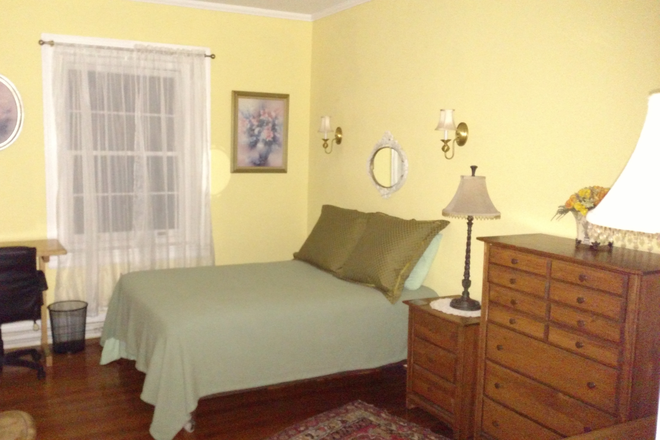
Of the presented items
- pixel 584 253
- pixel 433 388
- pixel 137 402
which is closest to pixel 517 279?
pixel 584 253

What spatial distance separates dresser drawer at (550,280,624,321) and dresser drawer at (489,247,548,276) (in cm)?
9

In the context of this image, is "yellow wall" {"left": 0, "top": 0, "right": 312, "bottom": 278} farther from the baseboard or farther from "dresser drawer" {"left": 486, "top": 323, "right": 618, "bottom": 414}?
"dresser drawer" {"left": 486, "top": 323, "right": 618, "bottom": 414}

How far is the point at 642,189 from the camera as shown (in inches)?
48.3

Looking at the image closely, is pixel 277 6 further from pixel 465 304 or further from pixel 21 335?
pixel 21 335

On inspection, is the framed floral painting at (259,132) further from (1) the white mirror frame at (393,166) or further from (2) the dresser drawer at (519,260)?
(2) the dresser drawer at (519,260)

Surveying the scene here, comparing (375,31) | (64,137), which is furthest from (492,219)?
(64,137)

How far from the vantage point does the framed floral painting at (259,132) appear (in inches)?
204

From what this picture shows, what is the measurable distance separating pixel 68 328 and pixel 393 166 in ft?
8.77

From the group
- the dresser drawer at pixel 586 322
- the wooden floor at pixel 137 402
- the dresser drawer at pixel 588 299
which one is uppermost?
the dresser drawer at pixel 588 299

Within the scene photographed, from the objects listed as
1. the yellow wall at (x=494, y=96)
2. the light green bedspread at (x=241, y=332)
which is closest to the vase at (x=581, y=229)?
the yellow wall at (x=494, y=96)

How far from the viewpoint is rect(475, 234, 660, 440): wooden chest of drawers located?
7.35ft

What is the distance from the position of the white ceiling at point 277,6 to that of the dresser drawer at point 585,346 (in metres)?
3.13

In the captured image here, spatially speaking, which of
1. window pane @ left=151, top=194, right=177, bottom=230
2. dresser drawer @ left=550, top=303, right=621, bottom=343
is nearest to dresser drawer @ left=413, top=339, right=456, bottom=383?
dresser drawer @ left=550, top=303, right=621, bottom=343

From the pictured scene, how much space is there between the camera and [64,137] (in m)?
4.47
